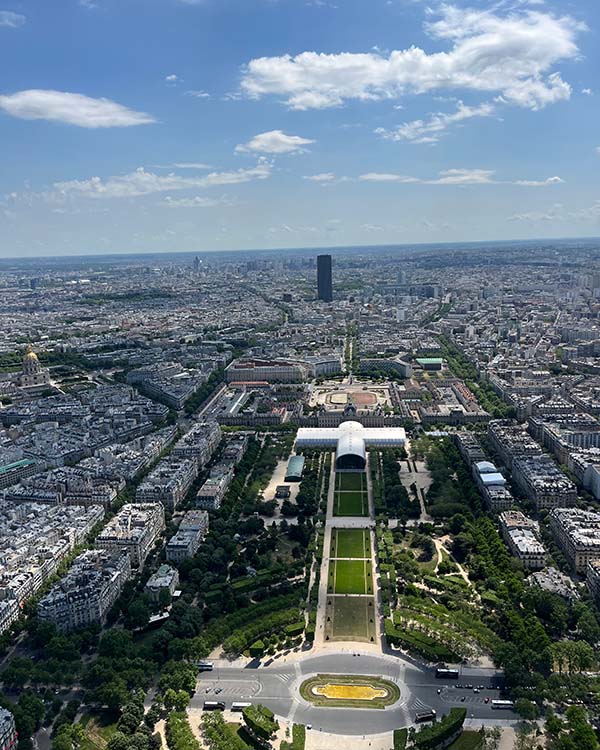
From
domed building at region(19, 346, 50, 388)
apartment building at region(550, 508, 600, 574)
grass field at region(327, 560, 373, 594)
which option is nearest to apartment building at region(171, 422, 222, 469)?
grass field at region(327, 560, 373, 594)

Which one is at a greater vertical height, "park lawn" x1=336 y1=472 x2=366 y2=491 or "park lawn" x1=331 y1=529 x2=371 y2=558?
"park lawn" x1=336 y1=472 x2=366 y2=491

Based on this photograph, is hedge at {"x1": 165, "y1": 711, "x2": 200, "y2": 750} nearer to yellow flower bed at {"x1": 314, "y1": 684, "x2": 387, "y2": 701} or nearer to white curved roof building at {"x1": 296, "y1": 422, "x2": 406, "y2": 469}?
yellow flower bed at {"x1": 314, "y1": 684, "x2": 387, "y2": 701}

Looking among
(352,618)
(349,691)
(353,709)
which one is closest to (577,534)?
(352,618)

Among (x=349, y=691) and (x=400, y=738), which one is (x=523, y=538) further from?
(x=400, y=738)

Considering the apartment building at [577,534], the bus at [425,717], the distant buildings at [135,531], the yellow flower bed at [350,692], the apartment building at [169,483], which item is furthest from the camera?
the apartment building at [169,483]

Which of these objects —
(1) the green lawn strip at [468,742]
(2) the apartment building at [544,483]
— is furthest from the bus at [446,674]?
(2) the apartment building at [544,483]

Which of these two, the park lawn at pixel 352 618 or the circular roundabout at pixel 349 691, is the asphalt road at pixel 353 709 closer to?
the circular roundabout at pixel 349 691
